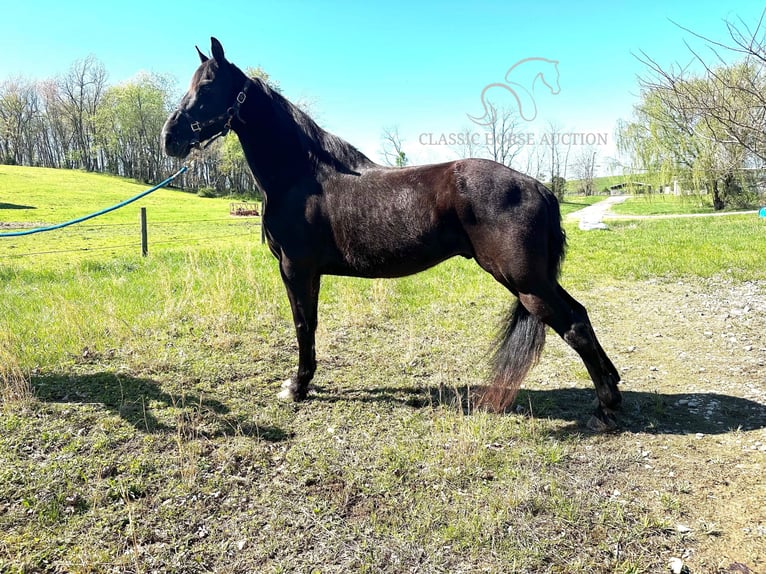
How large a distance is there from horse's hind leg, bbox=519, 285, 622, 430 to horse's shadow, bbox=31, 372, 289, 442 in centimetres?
214

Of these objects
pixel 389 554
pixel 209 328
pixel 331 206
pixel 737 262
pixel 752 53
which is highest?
pixel 752 53

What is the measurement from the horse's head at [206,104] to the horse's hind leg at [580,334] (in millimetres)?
2911

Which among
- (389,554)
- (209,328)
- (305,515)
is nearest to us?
(389,554)

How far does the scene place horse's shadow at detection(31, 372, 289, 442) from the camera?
3.35m

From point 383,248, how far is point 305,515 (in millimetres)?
1963

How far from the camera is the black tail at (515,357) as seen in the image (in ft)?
12.0

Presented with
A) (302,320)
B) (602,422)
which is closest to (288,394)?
(302,320)

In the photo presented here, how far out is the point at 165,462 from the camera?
2928 millimetres

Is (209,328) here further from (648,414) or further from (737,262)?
(737,262)

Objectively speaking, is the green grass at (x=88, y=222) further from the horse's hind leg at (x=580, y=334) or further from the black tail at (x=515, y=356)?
the horse's hind leg at (x=580, y=334)

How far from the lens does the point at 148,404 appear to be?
3.72 metres

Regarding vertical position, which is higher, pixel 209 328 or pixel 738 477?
pixel 209 328

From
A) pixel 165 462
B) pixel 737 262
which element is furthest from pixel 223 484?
pixel 737 262

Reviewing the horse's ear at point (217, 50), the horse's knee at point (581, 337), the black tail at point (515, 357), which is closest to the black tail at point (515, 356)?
the black tail at point (515, 357)
